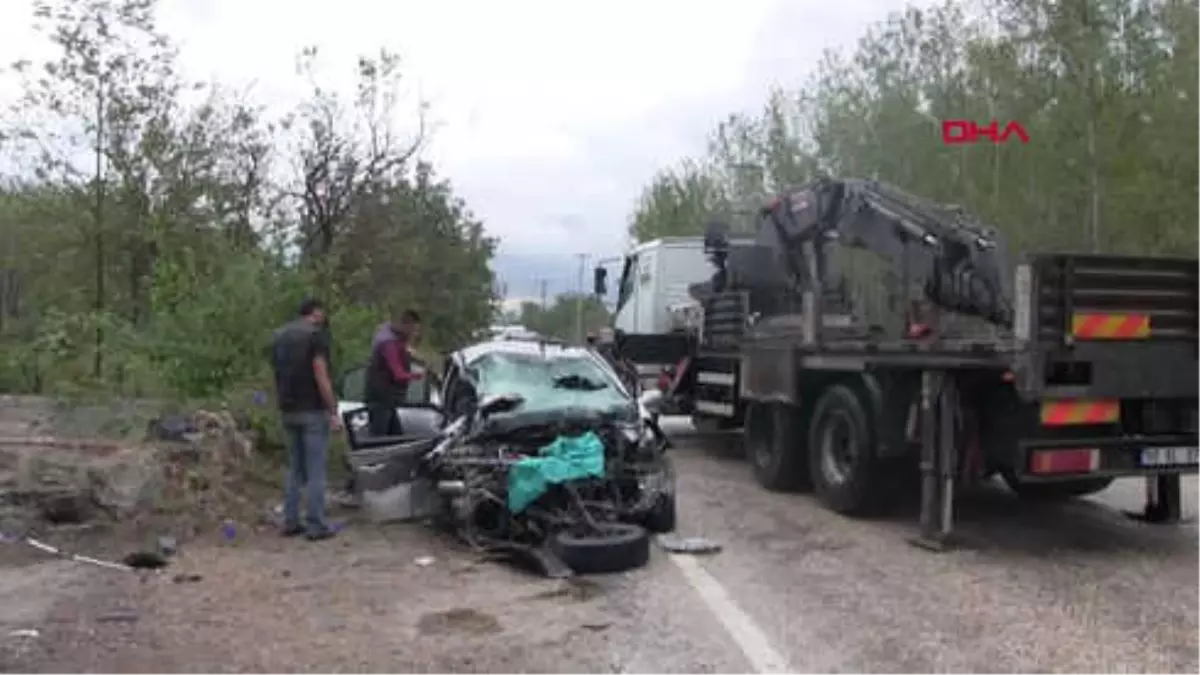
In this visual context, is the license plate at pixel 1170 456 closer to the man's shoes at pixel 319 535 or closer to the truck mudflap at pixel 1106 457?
the truck mudflap at pixel 1106 457

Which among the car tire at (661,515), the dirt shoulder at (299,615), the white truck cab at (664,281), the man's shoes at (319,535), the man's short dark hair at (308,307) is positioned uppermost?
the white truck cab at (664,281)

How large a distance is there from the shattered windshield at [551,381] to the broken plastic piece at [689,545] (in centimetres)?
113

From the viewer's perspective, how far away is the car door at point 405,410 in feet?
34.7

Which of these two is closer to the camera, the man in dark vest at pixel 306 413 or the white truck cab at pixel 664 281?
the man in dark vest at pixel 306 413

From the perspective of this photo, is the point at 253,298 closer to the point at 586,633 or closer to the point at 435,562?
the point at 435,562

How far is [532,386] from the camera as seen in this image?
9867 millimetres

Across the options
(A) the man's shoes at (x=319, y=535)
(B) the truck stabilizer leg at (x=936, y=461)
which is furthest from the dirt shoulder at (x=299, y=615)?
(B) the truck stabilizer leg at (x=936, y=461)

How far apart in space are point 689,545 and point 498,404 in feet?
5.81

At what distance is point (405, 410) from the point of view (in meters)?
11.2

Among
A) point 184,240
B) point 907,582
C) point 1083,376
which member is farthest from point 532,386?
point 184,240

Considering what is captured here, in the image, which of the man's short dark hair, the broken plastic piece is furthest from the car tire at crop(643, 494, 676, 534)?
the man's short dark hair

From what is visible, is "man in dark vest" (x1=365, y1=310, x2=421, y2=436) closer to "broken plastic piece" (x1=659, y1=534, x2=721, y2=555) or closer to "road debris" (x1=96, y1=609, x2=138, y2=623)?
"broken plastic piece" (x1=659, y1=534, x2=721, y2=555)

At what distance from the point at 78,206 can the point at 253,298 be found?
26.5 feet

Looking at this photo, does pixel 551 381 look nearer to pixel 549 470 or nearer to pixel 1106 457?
pixel 549 470
